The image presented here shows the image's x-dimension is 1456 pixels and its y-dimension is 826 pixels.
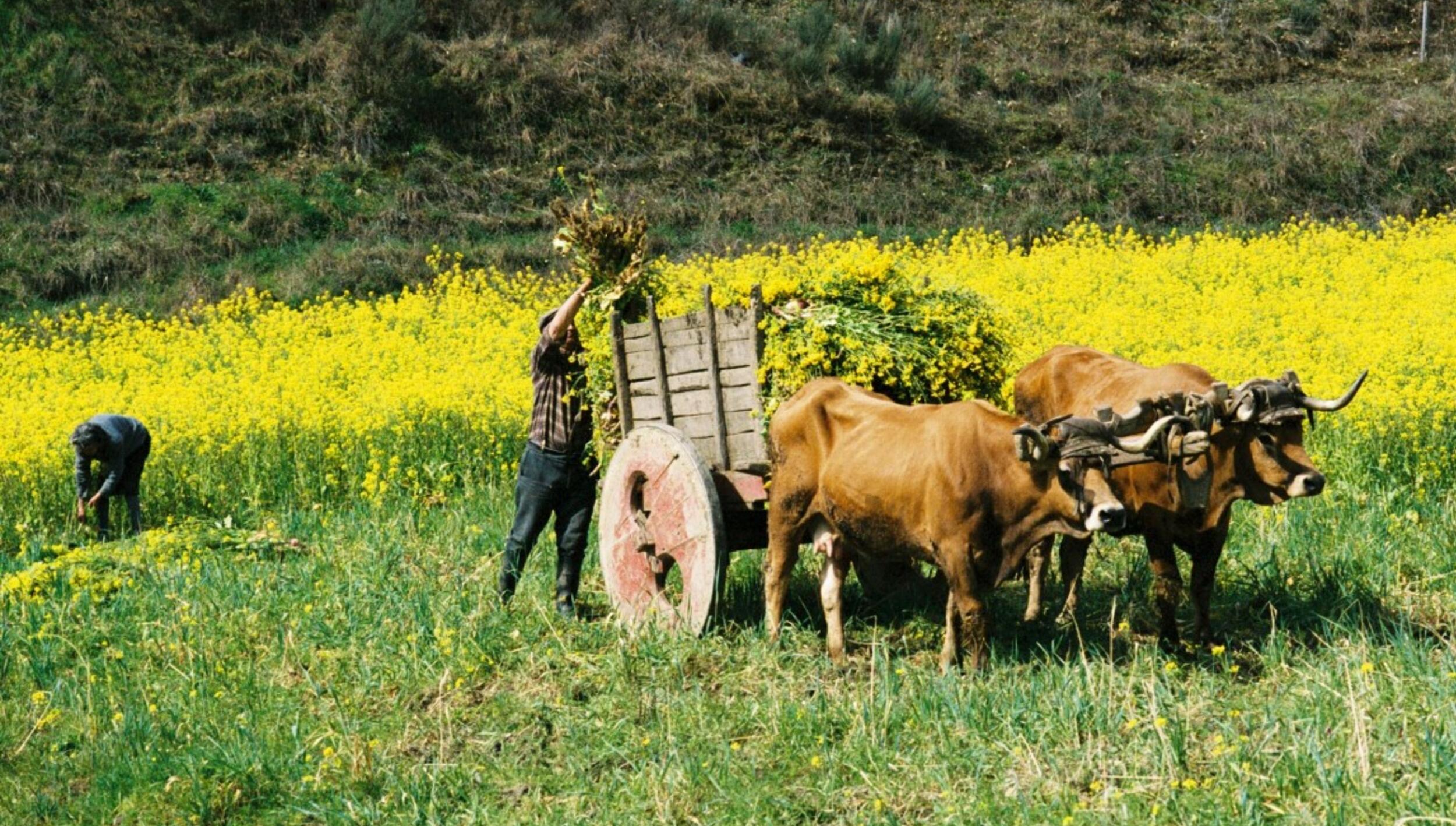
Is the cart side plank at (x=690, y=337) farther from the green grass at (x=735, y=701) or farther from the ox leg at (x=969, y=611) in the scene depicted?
the ox leg at (x=969, y=611)

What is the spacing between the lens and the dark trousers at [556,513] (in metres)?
7.65

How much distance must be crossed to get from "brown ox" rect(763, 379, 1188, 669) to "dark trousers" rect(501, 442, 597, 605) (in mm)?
1158

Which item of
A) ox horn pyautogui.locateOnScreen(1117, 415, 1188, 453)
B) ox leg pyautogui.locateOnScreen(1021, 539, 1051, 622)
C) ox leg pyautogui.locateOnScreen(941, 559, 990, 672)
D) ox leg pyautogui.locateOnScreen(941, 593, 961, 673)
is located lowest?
ox leg pyautogui.locateOnScreen(1021, 539, 1051, 622)

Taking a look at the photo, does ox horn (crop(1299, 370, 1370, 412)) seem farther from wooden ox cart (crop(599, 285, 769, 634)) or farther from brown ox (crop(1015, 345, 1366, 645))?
wooden ox cart (crop(599, 285, 769, 634))

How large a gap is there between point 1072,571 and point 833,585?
131cm

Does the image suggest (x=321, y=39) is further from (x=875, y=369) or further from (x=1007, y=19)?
(x=875, y=369)

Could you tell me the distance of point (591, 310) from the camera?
7.86 metres

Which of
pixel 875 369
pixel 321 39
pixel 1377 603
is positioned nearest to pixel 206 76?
pixel 321 39

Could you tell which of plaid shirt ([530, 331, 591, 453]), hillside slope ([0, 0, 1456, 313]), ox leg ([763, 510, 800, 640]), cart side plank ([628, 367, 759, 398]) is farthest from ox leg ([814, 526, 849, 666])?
hillside slope ([0, 0, 1456, 313])

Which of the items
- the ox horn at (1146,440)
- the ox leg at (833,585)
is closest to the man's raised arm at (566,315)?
the ox leg at (833,585)

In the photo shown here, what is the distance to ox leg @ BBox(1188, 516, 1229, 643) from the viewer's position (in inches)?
269

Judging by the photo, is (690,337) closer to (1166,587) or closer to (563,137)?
(1166,587)

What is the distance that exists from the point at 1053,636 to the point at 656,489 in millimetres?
2015

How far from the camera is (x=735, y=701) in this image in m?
6.30
